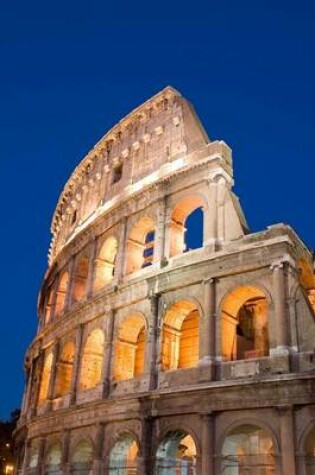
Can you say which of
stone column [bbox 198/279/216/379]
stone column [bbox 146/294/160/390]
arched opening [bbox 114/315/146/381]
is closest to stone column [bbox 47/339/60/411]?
arched opening [bbox 114/315/146/381]

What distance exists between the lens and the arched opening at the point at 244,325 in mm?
15266

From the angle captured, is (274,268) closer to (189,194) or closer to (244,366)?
(244,366)

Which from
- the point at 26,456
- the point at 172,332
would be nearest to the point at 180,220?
the point at 172,332

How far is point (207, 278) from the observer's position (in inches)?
618

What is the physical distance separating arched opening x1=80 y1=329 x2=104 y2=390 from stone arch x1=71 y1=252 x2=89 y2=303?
3.27 m

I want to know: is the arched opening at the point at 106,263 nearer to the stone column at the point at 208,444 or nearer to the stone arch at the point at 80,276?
the stone arch at the point at 80,276

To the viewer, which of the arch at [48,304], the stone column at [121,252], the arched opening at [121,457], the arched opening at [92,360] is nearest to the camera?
the arched opening at [121,457]

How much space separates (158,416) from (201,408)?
5.31ft

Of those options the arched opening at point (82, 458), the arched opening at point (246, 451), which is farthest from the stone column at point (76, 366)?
the arched opening at point (246, 451)

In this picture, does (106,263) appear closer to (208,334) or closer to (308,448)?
(208,334)

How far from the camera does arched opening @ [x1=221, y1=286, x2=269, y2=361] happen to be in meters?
15.3

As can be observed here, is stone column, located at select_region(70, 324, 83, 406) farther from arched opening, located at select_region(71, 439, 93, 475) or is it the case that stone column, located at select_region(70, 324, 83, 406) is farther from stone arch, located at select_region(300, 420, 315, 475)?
stone arch, located at select_region(300, 420, 315, 475)

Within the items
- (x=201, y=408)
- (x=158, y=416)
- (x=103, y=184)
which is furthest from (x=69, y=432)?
(x=103, y=184)

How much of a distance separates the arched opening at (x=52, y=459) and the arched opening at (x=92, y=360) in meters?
2.58
